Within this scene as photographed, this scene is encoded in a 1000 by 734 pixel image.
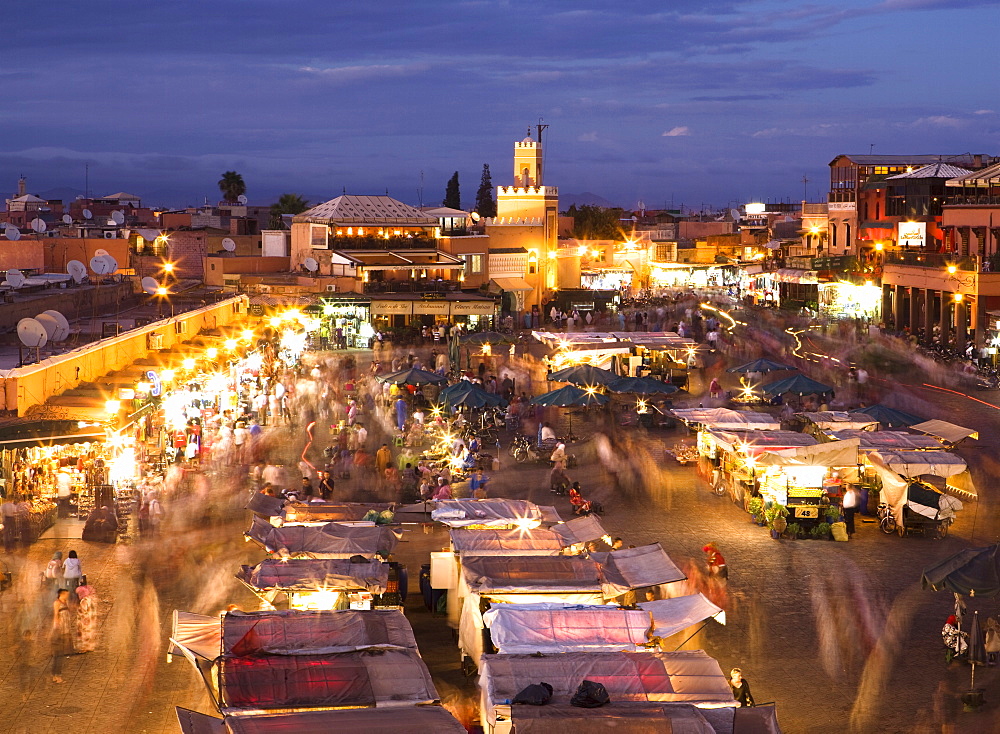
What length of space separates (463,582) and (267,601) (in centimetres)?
226

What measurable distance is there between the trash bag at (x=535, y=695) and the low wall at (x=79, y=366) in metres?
13.4

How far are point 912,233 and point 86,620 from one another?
48.7 meters

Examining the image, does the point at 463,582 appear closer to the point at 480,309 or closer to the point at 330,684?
the point at 330,684

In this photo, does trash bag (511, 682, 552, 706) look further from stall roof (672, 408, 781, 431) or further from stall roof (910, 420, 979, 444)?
stall roof (910, 420, 979, 444)

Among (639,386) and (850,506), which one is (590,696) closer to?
(850,506)

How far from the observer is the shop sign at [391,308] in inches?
2016

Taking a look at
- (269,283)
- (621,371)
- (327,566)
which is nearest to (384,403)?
(621,371)

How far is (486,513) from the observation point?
17156 millimetres

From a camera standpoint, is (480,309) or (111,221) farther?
(111,221)

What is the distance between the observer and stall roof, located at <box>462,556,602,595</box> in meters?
13.3

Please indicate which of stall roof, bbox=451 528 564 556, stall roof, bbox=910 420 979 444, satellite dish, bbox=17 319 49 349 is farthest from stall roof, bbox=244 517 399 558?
stall roof, bbox=910 420 979 444

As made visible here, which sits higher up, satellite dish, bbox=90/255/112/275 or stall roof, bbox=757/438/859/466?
satellite dish, bbox=90/255/112/275

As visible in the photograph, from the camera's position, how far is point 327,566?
14.3m

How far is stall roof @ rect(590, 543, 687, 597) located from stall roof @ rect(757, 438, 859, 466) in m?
6.08
